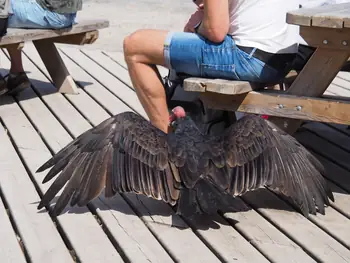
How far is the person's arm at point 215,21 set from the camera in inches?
188

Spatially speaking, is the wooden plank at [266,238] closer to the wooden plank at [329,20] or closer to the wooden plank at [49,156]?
the wooden plank at [49,156]

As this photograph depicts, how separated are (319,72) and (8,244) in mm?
2108

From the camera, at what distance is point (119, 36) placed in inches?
399

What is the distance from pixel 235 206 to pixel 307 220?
0.44 m

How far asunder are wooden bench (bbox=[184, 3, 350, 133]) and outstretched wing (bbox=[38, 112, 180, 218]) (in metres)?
0.55

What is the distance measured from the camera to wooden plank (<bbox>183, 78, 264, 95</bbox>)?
193 inches

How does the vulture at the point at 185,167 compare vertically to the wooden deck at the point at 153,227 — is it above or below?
above

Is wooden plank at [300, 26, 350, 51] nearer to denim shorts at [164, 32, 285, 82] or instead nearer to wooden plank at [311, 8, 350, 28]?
wooden plank at [311, 8, 350, 28]

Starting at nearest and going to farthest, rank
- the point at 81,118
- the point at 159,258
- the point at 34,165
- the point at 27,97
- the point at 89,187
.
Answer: the point at 159,258, the point at 89,187, the point at 34,165, the point at 81,118, the point at 27,97

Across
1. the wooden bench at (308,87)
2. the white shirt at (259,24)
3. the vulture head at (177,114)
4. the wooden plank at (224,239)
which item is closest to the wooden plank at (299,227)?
the wooden plank at (224,239)

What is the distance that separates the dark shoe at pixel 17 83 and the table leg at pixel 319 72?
122 inches

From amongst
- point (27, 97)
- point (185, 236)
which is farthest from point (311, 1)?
point (27, 97)

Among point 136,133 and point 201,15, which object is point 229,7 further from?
point 136,133

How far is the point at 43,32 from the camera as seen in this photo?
22.8ft
